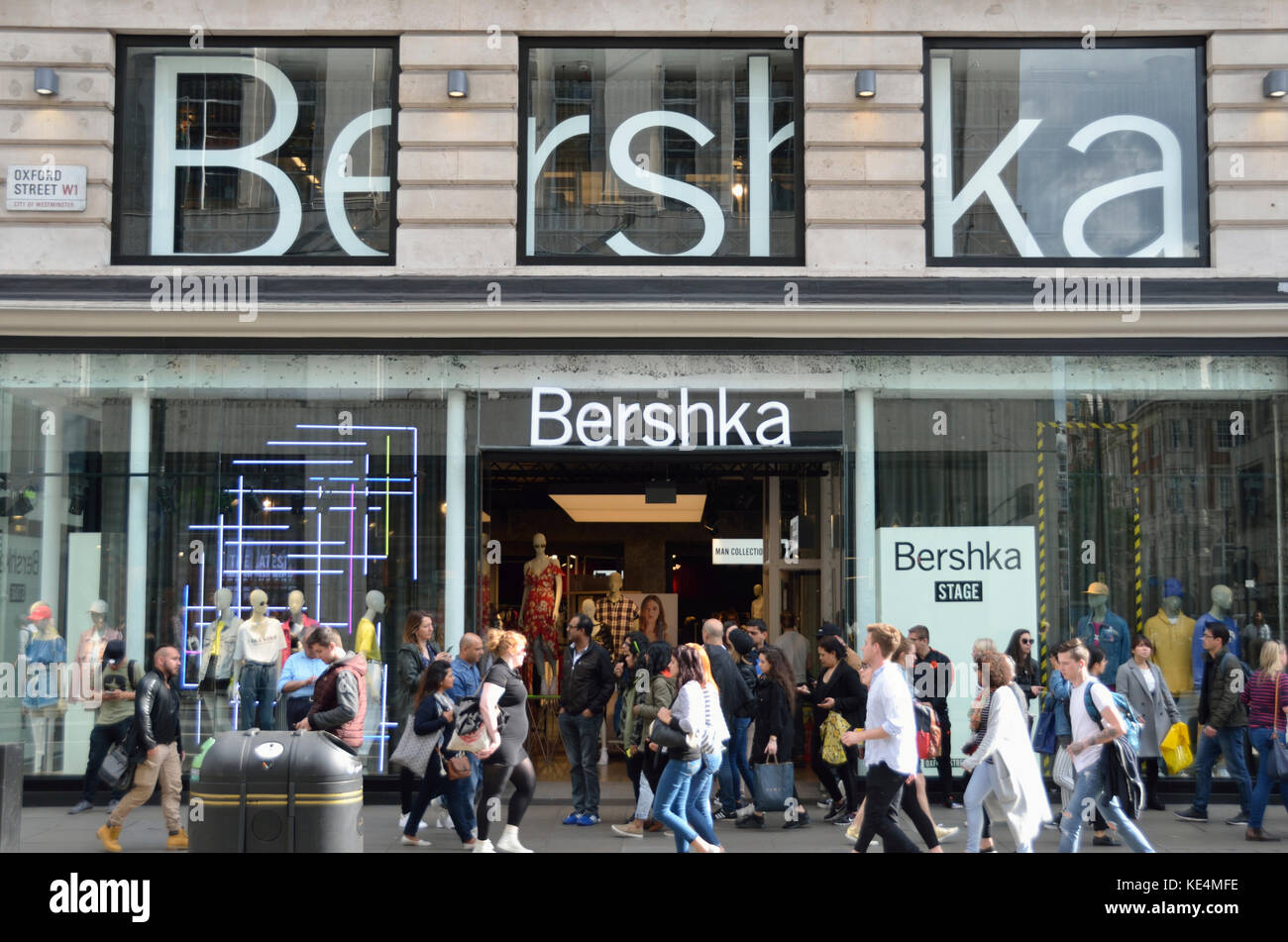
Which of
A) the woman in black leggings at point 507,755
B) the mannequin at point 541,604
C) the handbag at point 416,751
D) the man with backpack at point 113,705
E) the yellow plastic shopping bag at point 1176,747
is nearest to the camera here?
the woman in black leggings at point 507,755

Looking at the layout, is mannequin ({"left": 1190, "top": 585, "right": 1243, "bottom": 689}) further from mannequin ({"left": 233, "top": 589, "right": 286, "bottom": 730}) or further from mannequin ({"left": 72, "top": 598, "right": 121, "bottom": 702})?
mannequin ({"left": 72, "top": 598, "right": 121, "bottom": 702})

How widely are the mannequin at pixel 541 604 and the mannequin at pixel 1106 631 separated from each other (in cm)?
692

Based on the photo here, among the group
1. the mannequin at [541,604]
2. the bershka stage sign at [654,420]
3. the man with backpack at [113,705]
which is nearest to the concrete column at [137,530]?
the man with backpack at [113,705]

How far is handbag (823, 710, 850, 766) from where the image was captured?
40.8ft

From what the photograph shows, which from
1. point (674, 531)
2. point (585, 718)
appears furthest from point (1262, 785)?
point (674, 531)

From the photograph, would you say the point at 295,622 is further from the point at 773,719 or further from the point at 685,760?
the point at 685,760

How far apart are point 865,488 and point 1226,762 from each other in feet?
14.9

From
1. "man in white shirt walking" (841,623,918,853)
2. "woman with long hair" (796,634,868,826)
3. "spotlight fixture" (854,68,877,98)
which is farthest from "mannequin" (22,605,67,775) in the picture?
"spotlight fixture" (854,68,877,98)

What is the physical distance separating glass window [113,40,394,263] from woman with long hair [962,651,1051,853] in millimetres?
8093

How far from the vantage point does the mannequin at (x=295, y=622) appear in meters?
13.7

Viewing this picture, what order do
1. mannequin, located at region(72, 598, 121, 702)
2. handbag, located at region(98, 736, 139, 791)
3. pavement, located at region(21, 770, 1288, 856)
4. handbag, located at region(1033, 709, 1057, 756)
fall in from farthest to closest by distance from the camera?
1. mannequin, located at region(72, 598, 121, 702)
2. handbag, located at region(1033, 709, 1057, 756)
3. pavement, located at region(21, 770, 1288, 856)
4. handbag, located at region(98, 736, 139, 791)

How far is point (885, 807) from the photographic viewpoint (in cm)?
923

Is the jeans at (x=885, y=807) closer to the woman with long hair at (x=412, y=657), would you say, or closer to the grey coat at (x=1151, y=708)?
the woman with long hair at (x=412, y=657)

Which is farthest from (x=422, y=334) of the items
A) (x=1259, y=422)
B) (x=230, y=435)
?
(x=1259, y=422)
